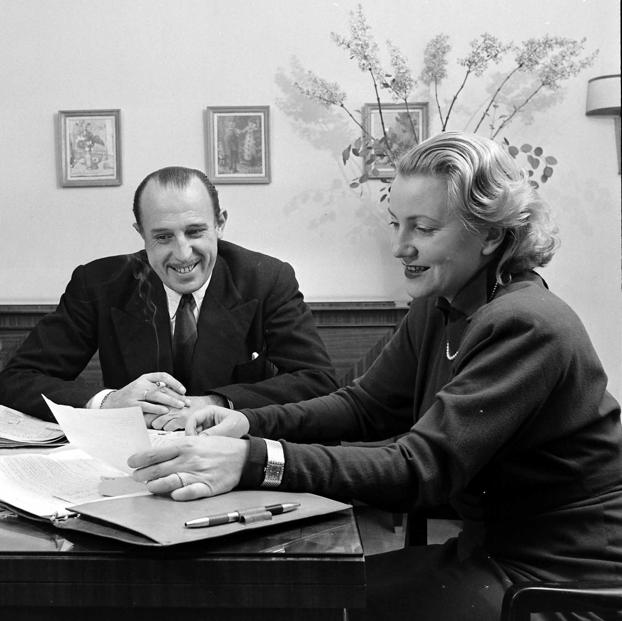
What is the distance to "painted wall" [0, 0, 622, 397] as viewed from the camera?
14.3ft

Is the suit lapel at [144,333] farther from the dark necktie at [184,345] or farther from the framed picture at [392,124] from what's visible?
the framed picture at [392,124]

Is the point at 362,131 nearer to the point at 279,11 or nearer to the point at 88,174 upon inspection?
the point at 279,11

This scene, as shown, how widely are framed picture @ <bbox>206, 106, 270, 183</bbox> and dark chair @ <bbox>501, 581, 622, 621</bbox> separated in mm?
3319

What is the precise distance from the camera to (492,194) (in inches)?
67.7

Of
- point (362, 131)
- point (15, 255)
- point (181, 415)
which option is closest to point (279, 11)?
point (362, 131)

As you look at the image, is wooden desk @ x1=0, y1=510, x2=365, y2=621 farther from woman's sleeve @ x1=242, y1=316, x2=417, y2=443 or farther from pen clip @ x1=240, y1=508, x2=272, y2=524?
woman's sleeve @ x1=242, y1=316, x2=417, y2=443

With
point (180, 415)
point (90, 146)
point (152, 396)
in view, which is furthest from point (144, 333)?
point (90, 146)

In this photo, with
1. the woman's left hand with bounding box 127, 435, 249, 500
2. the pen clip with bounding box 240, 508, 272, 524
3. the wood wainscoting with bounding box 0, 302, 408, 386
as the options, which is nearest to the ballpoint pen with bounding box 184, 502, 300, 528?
the pen clip with bounding box 240, 508, 272, 524

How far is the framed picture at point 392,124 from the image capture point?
170 inches

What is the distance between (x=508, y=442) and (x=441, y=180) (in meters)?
0.51

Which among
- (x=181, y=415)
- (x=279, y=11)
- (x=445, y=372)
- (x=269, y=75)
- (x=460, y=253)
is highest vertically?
(x=279, y=11)

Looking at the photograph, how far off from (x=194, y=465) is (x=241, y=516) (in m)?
0.17

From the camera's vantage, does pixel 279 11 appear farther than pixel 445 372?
Yes

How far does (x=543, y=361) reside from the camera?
151 centimetres
